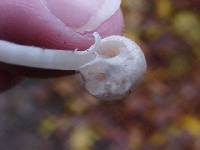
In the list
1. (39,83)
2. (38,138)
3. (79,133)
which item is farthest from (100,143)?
(39,83)

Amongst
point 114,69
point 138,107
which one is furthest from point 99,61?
point 138,107

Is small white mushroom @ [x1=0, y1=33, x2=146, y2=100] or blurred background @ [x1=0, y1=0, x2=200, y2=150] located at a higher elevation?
small white mushroom @ [x1=0, y1=33, x2=146, y2=100]

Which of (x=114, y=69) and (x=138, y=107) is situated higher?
(x=114, y=69)

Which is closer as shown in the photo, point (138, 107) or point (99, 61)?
point (99, 61)

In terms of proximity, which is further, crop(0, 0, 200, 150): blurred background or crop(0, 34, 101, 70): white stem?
crop(0, 0, 200, 150): blurred background

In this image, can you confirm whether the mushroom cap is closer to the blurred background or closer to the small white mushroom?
the small white mushroom

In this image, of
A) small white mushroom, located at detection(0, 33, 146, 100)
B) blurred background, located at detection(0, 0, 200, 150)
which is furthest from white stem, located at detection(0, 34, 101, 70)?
blurred background, located at detection(0, 0, 200, 150)

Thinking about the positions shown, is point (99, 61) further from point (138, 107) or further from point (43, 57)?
point (138, 107)
